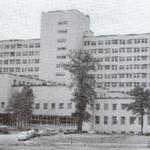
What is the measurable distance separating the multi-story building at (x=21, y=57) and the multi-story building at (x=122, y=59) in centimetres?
1488

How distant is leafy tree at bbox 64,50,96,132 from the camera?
7069 centimetres

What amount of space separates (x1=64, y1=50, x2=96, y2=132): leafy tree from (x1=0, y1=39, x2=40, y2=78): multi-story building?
185ft

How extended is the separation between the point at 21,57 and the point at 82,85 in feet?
214

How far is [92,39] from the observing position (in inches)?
5108

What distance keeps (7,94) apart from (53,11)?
4267cm

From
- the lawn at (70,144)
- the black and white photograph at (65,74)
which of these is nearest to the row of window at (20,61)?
the black and white photograph at (65,74)

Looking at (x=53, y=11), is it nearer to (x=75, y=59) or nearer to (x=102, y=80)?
(x=102, y=80)

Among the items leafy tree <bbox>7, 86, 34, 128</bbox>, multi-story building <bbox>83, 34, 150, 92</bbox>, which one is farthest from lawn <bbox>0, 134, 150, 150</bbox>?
multi-story building <bbox>83, 34, 150, 92</bbox>

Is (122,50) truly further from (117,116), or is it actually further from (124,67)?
(117,116)

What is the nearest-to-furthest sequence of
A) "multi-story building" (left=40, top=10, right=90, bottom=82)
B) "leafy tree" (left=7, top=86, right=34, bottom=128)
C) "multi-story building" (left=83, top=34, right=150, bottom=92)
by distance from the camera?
"leafy tree" (left=7, top=86, right=34, bottom=128) < "multi-story building" (left=40, top=10, right=90, bottom=82) < "multi-story building" (left=83, top=34, right=150, bottom=92)

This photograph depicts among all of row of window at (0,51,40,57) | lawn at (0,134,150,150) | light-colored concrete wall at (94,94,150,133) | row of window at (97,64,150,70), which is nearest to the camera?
lawn at (0,134,150,150)

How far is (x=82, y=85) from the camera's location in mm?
71938

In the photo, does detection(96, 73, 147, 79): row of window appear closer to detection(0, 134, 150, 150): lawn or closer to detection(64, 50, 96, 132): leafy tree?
detection(64, 50, 96, 132): leafy tree

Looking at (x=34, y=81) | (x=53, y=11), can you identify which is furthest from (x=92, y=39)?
(x=34, y=81)
